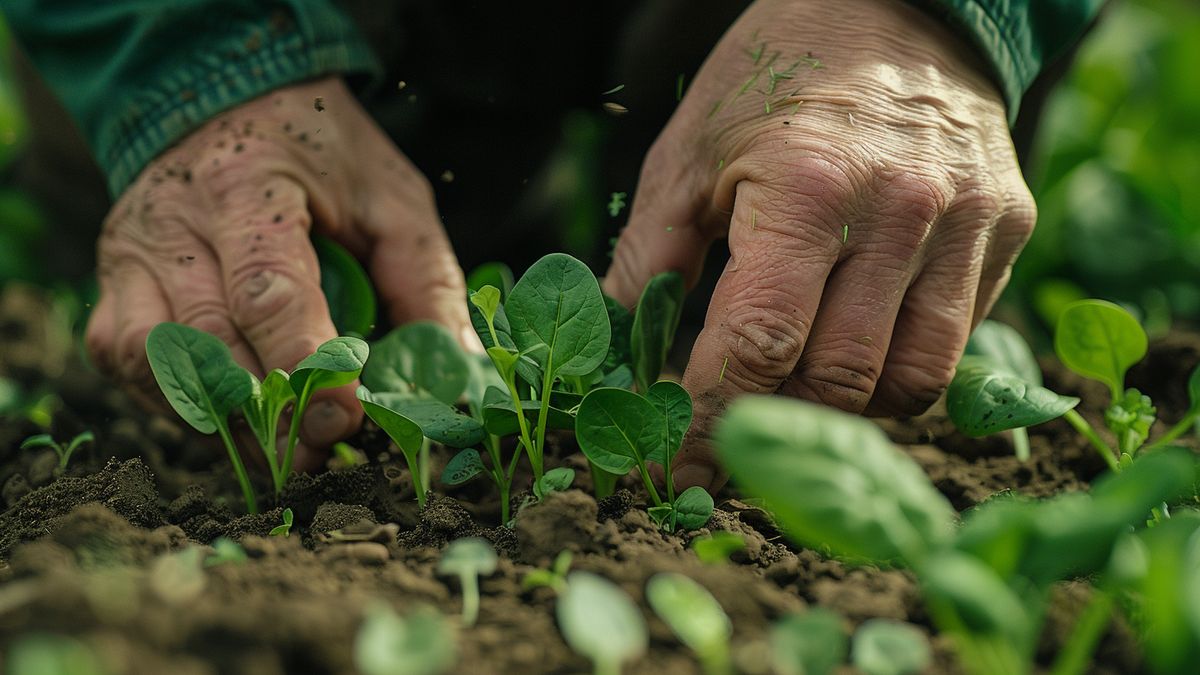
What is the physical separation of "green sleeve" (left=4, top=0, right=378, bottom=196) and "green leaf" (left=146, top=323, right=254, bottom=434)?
2.05ft

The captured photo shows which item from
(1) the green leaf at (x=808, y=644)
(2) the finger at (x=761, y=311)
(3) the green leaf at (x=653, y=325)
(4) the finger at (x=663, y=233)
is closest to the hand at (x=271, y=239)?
(4) the finger at (x=663, y=233)

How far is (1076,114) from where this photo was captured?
336cm

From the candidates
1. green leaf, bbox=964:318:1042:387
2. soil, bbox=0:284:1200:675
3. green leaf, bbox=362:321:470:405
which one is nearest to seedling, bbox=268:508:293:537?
soil, bbox=0:284:1200:675

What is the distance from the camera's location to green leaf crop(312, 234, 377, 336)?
1.65 metres

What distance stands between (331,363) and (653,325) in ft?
1.48

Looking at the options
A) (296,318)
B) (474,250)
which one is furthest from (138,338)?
(474,250)

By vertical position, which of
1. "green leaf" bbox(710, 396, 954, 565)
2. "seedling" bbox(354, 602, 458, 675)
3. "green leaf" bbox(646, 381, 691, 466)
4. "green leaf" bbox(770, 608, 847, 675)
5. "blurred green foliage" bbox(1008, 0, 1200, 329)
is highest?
"green leaf" bbox(710, 396, 954, 565)

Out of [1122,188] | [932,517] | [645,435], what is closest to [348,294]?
[645,435]

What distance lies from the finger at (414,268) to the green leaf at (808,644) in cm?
108

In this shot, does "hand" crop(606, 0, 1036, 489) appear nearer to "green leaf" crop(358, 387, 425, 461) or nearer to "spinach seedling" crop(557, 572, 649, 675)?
"green leaf" crop(358, 387, 425, 461)

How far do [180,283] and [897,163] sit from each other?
1130mm

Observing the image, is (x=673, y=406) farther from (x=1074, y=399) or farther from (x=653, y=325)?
(x=1074, y=399)

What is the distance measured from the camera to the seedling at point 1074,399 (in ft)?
4.35

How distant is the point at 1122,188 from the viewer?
125 inches
